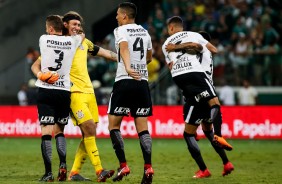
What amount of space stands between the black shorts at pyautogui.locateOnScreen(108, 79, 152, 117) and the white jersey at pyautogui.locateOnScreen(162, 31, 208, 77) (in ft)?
5.28

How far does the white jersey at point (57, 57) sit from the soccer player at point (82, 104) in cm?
32

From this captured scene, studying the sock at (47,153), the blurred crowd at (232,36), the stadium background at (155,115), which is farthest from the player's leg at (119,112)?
the blurred crowd at (232,36)

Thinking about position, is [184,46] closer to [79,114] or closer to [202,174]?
[202,174]

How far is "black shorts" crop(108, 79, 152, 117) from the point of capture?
12.6 metres

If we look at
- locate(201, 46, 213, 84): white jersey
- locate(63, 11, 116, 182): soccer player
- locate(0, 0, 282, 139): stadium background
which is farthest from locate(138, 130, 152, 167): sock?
locate(0, 0, 282, 139): stadium background

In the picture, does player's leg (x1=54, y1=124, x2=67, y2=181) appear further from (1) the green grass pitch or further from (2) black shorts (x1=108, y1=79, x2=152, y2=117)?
(2) black shorts (x1=108, y1=79, x2=152, y2=117)

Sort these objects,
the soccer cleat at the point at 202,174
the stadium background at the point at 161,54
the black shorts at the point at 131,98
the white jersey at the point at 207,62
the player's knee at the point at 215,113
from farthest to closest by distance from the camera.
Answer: the stadium background at the point at 161,54, the white jersey at the point at 207,62, the soccer cleat at the point at 202,174, the player's knee at the point at 215,113, the black shorts at the point at 131,98

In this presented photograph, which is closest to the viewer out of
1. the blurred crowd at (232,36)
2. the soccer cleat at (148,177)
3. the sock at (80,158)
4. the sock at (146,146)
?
the soccer cleat at (148,177)

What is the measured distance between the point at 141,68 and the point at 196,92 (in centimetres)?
184

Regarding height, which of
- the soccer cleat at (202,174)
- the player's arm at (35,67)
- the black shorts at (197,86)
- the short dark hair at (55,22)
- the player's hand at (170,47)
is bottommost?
the soccer cleat at (202,174)

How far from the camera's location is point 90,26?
1190 inches

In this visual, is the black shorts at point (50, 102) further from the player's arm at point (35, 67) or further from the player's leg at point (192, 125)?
the player's leg at point (192, 125)

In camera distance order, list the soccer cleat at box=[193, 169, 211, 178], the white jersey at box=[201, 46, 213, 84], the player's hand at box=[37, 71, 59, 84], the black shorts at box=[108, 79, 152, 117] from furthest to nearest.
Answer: the white jersey at box=[201, 46, 213, 84] → the soccer cleat at box=[193, 169, 211, 178] → the black shorts at box=[108, 79, 152, 117] → the player's hand at box=[37, 71, 59, 84]

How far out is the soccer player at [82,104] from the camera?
1296 centimetres
